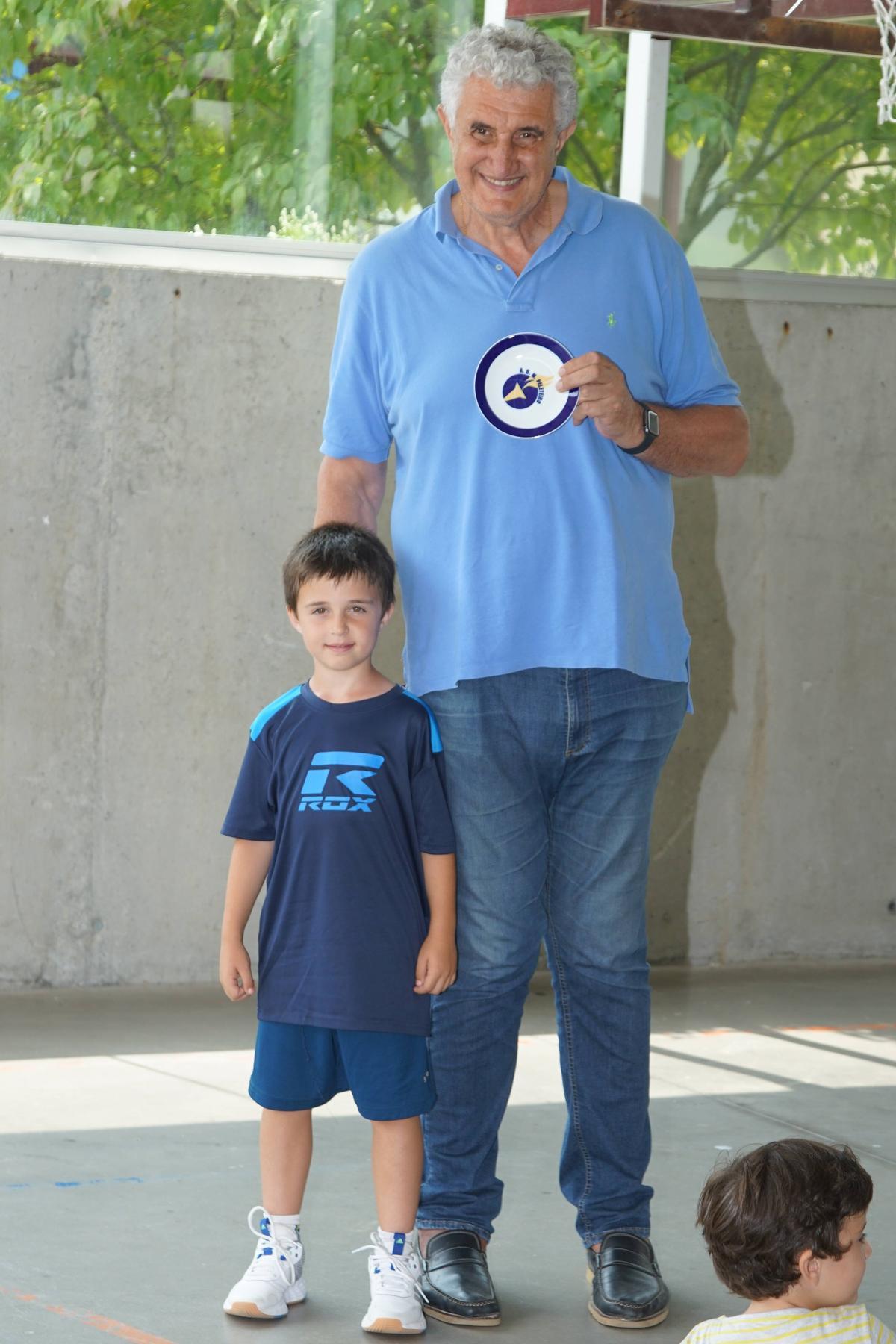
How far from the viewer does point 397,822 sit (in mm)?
2486

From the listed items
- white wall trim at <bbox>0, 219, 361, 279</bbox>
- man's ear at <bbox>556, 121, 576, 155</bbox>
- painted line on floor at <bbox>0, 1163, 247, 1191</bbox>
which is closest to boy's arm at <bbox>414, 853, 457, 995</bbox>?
painted line on floor at <bbox>0, 1163, 247, 1191</bbox>

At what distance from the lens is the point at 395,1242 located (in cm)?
248

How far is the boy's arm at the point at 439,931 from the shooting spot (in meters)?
2.48

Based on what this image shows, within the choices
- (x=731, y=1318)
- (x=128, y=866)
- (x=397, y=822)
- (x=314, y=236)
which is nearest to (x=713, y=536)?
(x=314, y=236)

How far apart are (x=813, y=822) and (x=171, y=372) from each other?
2365 millimetres

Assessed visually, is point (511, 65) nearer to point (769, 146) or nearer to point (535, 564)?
point (535, 564)

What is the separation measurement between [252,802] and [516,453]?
0.65 m

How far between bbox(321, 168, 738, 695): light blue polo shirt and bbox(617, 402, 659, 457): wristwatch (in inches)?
2.0

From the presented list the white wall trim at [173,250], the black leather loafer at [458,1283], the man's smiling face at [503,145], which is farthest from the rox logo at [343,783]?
the white wall trim at [173,250]

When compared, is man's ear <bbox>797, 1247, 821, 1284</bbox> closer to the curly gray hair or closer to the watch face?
the watch face

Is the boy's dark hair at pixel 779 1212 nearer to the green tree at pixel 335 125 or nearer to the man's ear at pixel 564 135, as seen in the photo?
the man's ear at pixel 564 135

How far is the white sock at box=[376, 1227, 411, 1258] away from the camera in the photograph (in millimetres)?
2479

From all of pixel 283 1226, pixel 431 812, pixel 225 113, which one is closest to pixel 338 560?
pixel 431 812

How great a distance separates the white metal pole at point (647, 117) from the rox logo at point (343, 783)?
299cm
